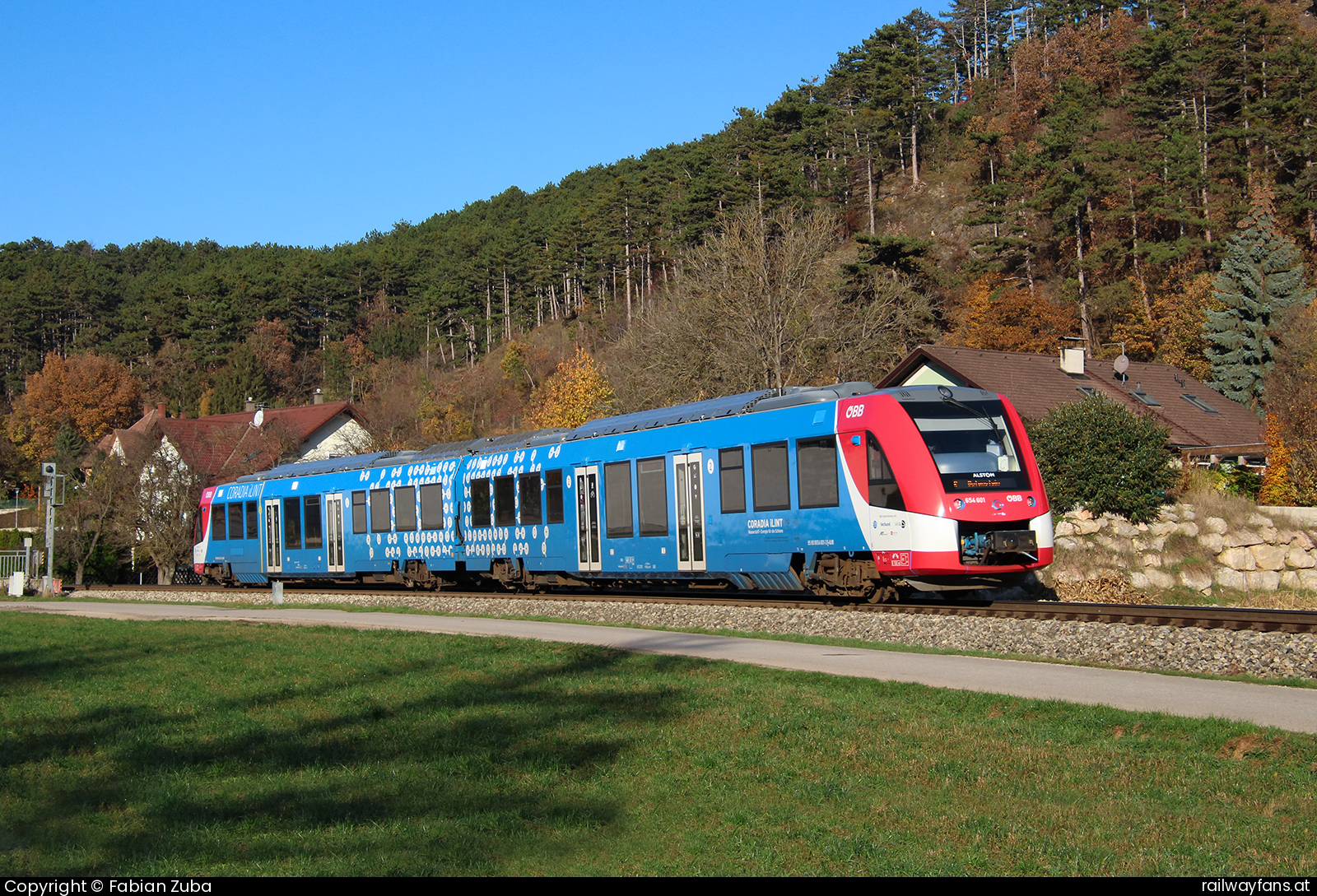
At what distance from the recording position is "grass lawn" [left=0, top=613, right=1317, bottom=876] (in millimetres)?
5531

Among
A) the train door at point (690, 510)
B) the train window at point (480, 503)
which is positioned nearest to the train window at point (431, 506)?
the train window at point (480, 503)

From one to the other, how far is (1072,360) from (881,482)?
86.5ft

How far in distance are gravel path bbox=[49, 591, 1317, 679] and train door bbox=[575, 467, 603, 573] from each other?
4.50 feet

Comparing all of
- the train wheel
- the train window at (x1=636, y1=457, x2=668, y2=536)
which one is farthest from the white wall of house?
the train wheel

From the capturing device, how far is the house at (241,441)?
5388 centimetres

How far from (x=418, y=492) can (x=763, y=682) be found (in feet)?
60.3

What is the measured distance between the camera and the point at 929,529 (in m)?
16.1

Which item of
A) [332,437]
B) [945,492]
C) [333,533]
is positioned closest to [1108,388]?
[945,492]

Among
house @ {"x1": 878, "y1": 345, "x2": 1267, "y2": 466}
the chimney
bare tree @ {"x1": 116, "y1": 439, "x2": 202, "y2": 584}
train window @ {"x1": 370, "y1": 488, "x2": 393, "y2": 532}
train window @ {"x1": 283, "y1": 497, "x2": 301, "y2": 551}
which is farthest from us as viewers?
bare tree @ {"x1": 116, "y1": 439, "x2": 202, "y2": 584}

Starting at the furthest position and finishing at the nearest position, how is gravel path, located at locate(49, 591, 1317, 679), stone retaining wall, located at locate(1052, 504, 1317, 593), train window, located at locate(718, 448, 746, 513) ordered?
stone retaining wall, located at locate(1052, 504, 1317, 593)
train window, located at locate(718, 448, 746, 513)
gravel path, located at locate(49, 591, 1317, 679)

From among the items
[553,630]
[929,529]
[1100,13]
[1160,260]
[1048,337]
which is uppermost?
[1100,13]

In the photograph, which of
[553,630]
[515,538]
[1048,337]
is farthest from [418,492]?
[1048,337]

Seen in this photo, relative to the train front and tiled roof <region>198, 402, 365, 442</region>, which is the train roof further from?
tiled roof <region>198, 402, 365, 442</region>

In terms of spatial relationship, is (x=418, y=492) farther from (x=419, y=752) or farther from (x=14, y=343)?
(x=14, y=343)
